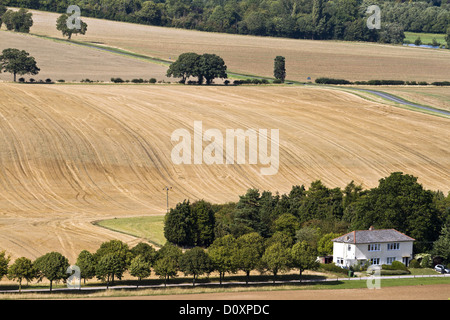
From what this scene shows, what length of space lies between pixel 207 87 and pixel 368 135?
149 feet

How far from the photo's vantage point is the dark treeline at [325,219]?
9338 cm

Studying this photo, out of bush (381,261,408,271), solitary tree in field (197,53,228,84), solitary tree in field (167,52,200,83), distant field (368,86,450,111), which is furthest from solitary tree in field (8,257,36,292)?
distant field (368,86,450,111)

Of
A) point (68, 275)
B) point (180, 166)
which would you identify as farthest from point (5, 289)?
point (180, 166)

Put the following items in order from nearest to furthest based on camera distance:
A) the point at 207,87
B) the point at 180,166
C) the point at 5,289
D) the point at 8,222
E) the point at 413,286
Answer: the point at 5,289 < the point at 413,286 < the point at 8,222 < the point at 180,166 < the point at 207,87

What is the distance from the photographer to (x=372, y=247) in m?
90.0

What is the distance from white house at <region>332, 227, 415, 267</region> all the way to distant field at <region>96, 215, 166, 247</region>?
19988 mm

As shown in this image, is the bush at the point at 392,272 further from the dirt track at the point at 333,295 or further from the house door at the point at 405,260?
the dirt track at the point at 333,295

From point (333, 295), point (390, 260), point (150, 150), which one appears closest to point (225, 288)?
point (333, 295)

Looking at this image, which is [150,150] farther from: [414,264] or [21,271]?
[21,271]

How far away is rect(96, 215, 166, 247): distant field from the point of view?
315 feet

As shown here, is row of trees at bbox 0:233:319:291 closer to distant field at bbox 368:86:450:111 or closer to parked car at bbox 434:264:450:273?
parked car at bbox 434:264:450:273

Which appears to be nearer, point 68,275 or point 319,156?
point 68,275
